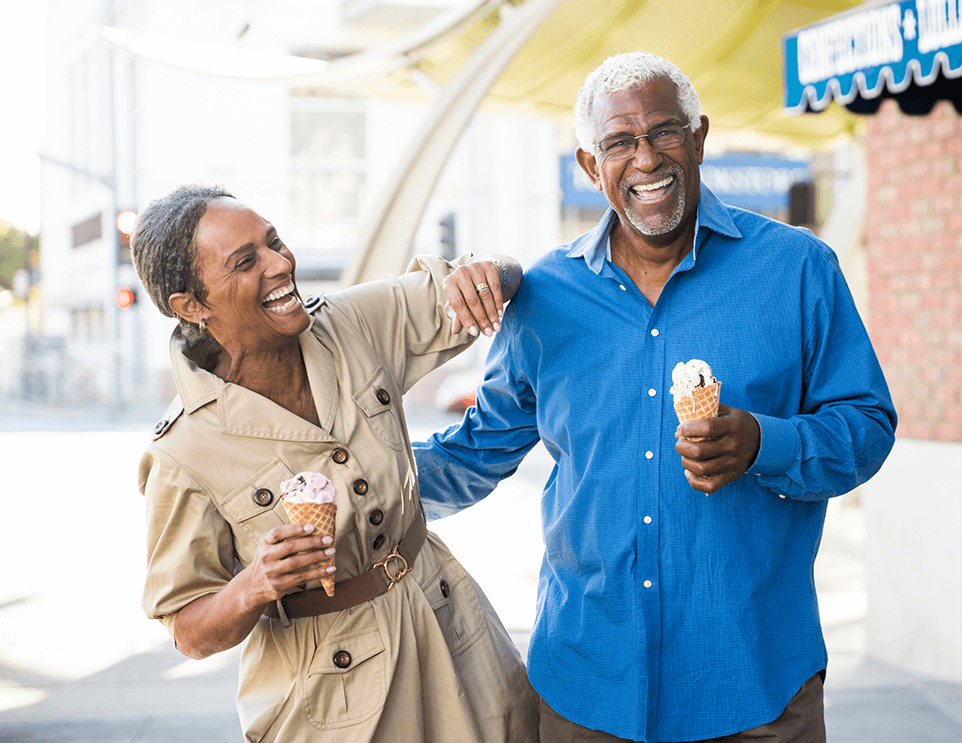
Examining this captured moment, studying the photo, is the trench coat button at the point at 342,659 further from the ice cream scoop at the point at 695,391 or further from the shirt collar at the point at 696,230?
the shirt collar at the point at 696,230

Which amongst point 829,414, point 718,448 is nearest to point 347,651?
point 718,448

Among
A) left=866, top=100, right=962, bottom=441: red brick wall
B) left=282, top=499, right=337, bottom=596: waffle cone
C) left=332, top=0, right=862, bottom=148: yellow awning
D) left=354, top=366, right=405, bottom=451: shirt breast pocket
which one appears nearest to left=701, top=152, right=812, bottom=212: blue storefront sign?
left=332, top=0, right=862, bottom=148: yellow awning

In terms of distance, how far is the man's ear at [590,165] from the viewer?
7.84ft

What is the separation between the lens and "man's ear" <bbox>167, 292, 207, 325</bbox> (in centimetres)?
214

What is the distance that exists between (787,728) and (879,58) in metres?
3.21

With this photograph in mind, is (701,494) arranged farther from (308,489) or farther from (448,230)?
(448,230)

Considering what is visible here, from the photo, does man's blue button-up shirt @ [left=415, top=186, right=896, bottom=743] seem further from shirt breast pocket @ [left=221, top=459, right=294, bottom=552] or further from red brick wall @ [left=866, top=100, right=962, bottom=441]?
red brick wall @ [left=866, top=100, right=962, bottom=441]

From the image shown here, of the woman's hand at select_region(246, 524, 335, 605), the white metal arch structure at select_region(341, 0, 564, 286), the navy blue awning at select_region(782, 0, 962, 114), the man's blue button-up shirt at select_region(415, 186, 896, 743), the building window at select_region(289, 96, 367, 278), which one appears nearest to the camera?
the woman's hand at select_region(246, 524, 335, 605)

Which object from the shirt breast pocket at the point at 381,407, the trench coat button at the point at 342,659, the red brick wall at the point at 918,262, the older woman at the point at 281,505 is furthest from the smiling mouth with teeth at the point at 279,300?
the red brick wall at the point at 918,262

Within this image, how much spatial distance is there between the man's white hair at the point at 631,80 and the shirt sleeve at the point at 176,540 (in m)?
1.18

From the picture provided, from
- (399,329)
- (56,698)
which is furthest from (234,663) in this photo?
(399,329)

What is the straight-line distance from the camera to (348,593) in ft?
6.95

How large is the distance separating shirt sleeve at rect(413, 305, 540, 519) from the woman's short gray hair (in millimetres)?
802

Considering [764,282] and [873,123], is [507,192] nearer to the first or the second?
[873,123]
